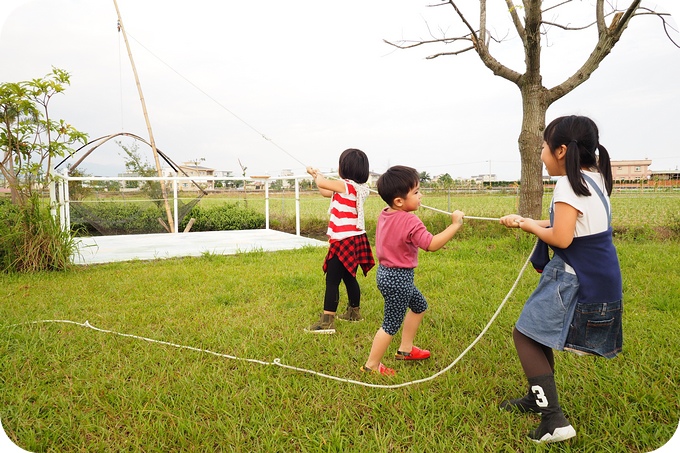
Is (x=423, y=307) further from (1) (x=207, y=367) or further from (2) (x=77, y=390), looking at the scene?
(2) (x=77, y=390)

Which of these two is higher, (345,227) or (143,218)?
(345,227)

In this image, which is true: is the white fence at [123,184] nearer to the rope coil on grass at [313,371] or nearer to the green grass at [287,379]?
the green grass at [287,379]

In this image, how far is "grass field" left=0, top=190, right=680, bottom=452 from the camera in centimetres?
155

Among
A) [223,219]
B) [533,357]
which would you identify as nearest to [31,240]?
[223,219]

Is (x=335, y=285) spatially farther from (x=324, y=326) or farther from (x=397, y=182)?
(x=397, y=182)

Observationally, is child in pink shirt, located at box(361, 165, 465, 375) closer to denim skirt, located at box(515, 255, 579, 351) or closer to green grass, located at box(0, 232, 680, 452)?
green grass, located at box(0, 232, 680, 452)

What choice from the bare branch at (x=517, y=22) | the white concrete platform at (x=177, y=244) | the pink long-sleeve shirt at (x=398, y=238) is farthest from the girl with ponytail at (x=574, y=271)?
the white concrete platform at (x=177, y=244)

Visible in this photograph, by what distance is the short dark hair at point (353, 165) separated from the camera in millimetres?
2568

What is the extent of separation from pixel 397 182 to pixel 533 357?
2.84 feet

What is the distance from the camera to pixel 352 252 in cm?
262

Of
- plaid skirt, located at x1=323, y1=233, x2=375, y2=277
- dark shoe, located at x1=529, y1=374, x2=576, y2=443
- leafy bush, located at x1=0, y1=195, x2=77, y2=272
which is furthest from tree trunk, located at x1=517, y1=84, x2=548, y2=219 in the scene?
leafy bush, located at x1=0, y1=195, x2=77, y2=272

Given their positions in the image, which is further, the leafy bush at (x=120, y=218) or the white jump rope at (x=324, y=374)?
the leafy bush at (x=120, y=218)

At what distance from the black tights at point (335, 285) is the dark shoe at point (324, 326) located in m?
0.05

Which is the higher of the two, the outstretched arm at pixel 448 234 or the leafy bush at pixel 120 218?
the outstretched arm at pixel 448 234
